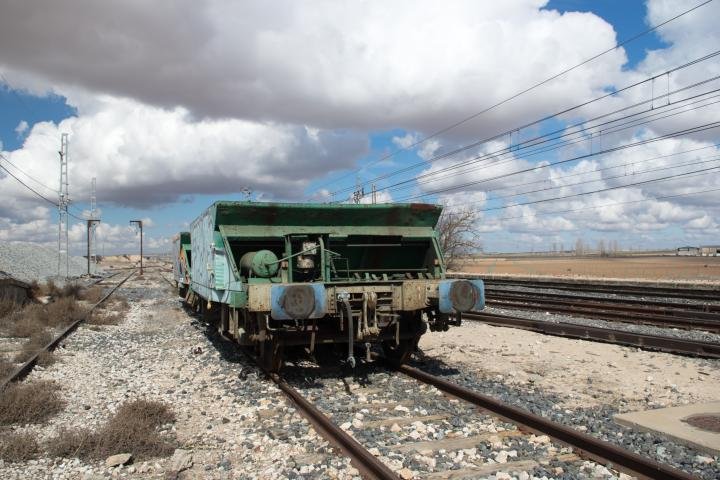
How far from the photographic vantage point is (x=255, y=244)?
28.7 ft

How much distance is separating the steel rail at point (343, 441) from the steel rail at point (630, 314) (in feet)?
34.6

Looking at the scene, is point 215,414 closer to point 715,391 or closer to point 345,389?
point 345,389

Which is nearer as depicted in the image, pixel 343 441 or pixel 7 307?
pixel 343 441

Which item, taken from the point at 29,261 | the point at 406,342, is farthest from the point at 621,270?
the point at 29,261

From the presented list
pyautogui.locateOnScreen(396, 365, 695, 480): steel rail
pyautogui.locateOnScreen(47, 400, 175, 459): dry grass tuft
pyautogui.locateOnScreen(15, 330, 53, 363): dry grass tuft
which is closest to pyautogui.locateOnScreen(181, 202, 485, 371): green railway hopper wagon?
pyautogui.locateOnScreen(396, 365, 695, 480): steel rail

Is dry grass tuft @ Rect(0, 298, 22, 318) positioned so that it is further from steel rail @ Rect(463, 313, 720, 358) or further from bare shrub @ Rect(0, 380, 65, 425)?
steel rail @ Rect(463, 313, 720, 358)

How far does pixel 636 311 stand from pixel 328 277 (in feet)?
36.3

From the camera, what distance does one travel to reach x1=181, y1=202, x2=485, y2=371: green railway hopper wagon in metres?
6.87

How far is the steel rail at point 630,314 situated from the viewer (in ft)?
43.0

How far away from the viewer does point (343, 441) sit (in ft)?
15.9

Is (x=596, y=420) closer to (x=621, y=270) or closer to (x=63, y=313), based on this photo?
(x=63, y=313)

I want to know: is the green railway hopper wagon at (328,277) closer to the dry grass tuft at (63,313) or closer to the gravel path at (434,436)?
the gravel path at (434,436)

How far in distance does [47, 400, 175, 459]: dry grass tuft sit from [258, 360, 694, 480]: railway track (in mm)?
1470

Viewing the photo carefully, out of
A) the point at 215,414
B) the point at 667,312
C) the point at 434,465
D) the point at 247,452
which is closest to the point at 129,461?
the point at 247,452
